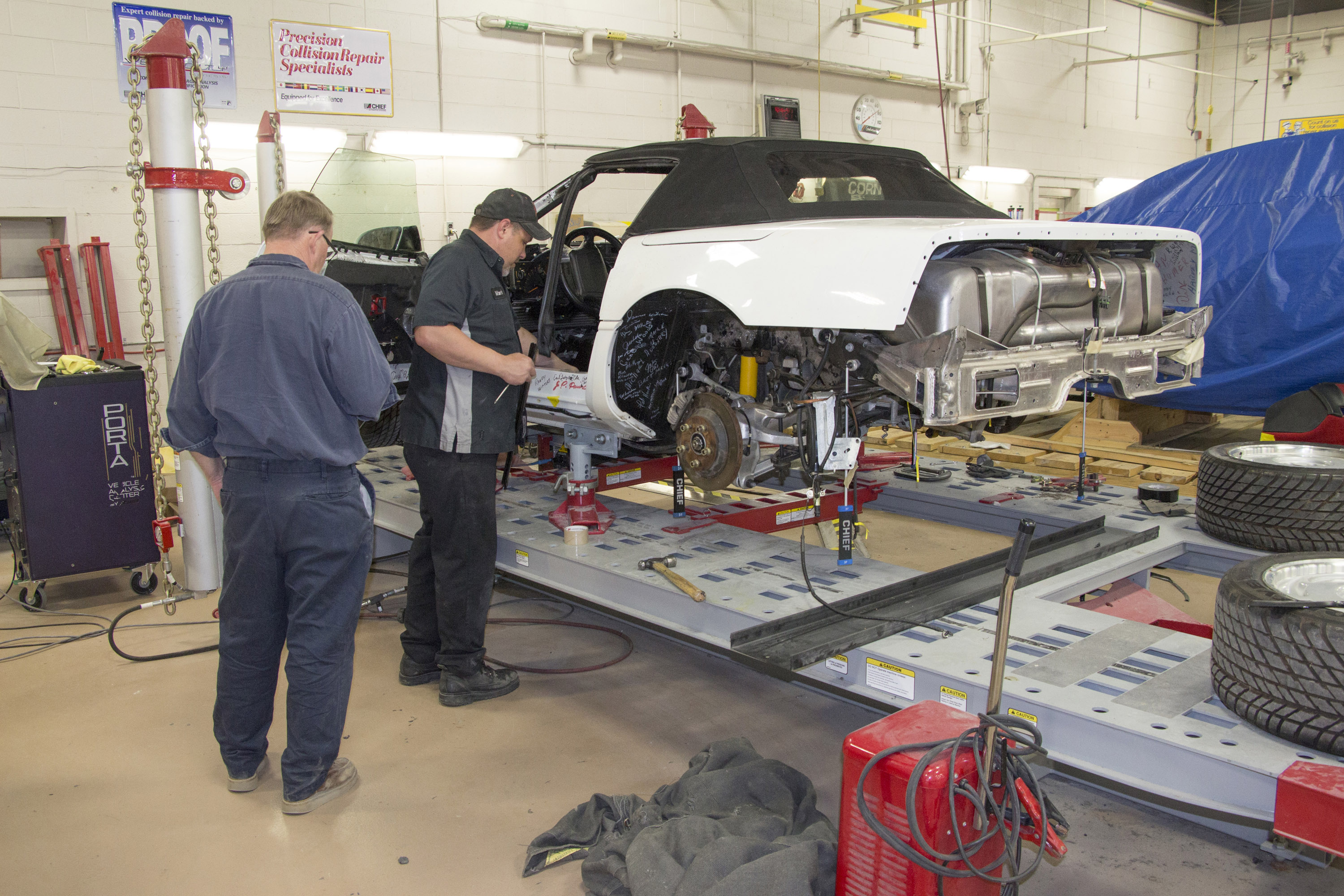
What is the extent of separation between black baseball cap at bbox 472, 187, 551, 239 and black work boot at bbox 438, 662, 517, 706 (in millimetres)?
1653

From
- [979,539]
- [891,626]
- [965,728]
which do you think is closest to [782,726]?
[891,626]

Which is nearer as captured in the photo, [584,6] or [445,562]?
[445,562]

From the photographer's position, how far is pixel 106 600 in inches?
197

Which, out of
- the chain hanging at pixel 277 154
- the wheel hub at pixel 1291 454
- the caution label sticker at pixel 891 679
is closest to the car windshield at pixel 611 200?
the chain hanging at pixel 277 154

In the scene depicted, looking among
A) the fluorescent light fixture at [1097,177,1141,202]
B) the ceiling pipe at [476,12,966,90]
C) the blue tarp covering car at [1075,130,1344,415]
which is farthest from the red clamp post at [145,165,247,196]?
the fluorescent light fixture at [1097,177,1141,202]

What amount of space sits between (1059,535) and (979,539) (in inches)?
78.0

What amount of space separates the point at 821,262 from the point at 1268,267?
13.9ft

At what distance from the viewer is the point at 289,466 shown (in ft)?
9.22

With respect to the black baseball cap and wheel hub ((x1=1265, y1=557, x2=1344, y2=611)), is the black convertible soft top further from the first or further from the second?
wheel hub ((x1=1265, y1=557, x2=1344, y2=611))

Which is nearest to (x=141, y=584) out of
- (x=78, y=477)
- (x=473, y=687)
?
(x=78, y=477)

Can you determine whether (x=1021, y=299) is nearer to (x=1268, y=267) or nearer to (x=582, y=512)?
(x=582, y=512)

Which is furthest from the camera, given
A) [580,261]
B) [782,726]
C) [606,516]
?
[580,261]

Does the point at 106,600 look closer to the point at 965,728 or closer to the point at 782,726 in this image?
the point at 782,726

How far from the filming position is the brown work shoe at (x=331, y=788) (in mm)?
2912
